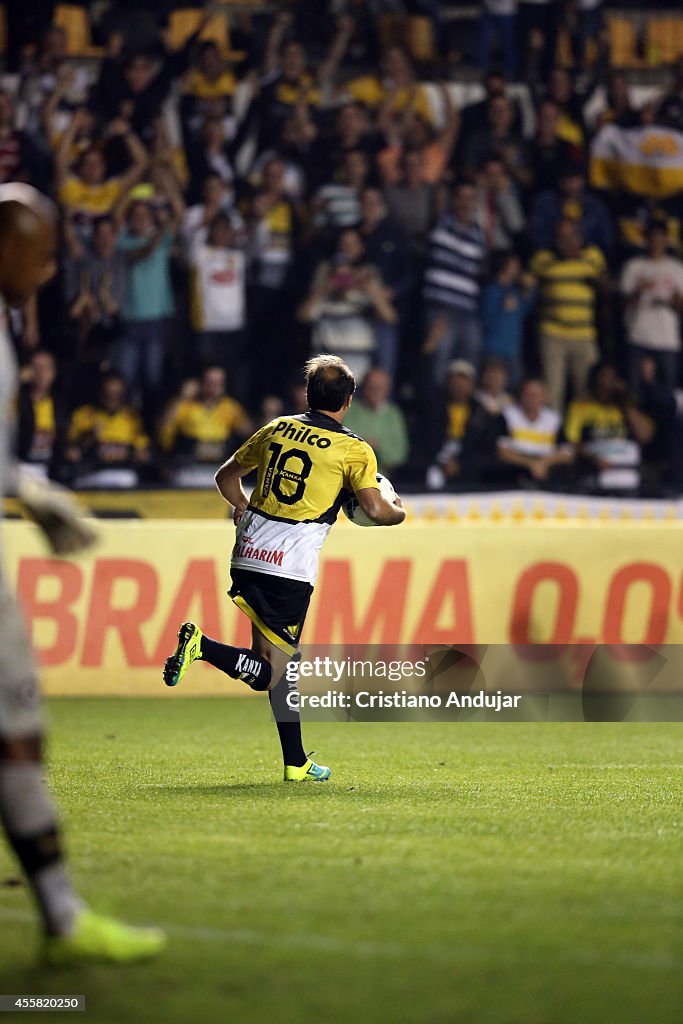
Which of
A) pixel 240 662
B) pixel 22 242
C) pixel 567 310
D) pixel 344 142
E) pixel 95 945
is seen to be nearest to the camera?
pixel 95 945

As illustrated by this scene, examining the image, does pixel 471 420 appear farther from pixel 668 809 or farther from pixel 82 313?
pixel 668 809

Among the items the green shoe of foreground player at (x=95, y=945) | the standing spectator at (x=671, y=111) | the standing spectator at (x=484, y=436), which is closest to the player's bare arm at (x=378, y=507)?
the green shoe of foreground player at (x=95, y=945)

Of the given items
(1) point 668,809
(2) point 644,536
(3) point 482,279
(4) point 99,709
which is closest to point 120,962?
(1) point 668,809

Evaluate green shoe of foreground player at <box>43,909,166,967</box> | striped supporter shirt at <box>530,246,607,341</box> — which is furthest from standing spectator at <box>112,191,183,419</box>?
green shoe of foreground player at <box>43,909,166,967</box>

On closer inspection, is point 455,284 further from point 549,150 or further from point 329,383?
point 329,383

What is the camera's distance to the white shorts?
418cm

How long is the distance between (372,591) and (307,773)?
5174 mm

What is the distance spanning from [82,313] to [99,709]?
5656 millimetres

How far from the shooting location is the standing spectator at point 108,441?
15594mm

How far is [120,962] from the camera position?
13.8ft

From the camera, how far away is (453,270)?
16.9 meters

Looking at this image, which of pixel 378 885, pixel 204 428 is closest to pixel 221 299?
pixel 204 428

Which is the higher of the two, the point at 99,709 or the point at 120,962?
the point at 120,962

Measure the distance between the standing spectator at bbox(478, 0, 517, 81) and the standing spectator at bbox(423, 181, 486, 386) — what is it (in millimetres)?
1907
